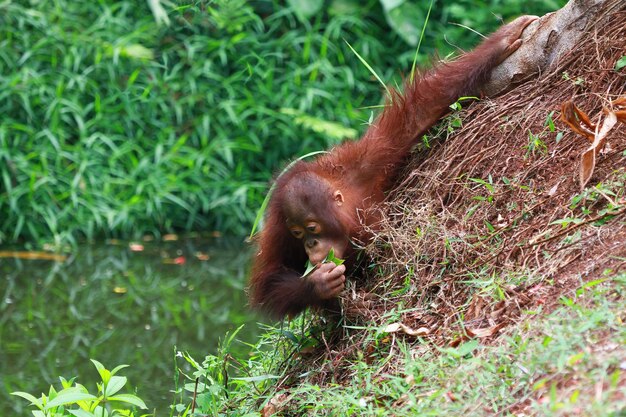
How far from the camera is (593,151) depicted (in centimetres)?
319

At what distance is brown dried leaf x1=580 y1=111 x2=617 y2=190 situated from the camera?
3.18m

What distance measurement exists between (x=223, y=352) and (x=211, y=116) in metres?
4.94

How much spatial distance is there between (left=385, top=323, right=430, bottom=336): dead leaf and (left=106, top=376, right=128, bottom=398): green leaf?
1.00 metres

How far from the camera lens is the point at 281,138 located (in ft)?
27.5

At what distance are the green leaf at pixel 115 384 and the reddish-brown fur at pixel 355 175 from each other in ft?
2.04

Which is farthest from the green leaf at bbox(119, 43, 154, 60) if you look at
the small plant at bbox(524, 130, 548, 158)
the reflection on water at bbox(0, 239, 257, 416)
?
the small plant at bbox(524, 130, 548, 158)

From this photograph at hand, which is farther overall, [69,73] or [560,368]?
[69,73]

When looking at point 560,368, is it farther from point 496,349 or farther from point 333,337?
point 333,337

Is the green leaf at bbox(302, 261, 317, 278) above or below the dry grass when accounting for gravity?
below

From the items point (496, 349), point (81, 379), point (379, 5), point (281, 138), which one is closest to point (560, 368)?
point (496, 349)

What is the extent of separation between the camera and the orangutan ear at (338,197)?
3.80 metres

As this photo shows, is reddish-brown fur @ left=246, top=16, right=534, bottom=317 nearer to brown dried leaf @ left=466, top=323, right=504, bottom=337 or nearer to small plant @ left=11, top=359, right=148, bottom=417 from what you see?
small plant @ left=11, top=359, right=148, bottom=417

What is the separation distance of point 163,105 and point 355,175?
15.0 feet

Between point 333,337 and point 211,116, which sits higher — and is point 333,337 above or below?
above
